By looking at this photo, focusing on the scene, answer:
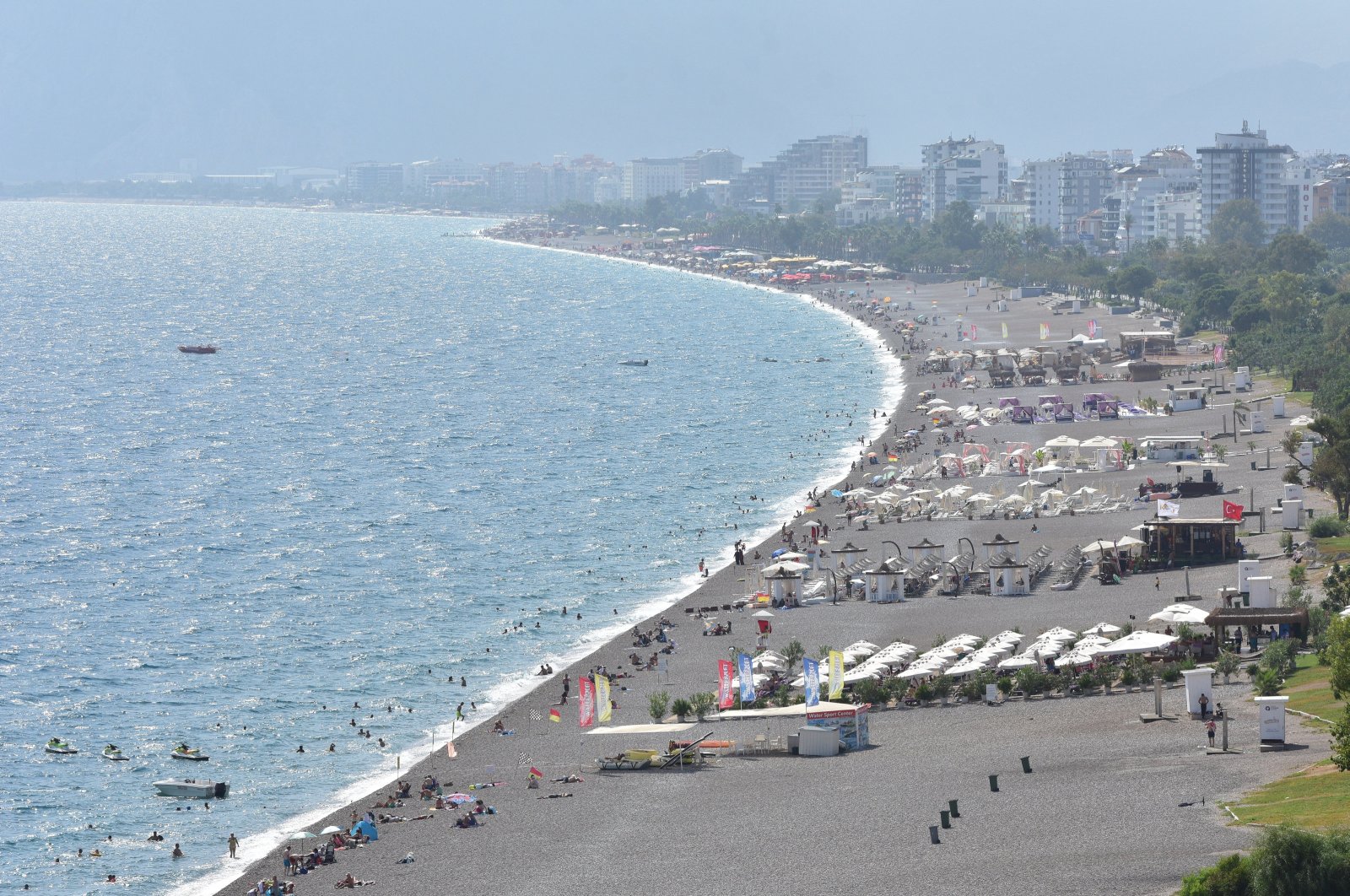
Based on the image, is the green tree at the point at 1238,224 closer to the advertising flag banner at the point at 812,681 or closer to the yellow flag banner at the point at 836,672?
the yellow flag banner at the point at 836,672

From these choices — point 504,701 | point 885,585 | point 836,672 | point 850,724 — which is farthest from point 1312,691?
point 504,701

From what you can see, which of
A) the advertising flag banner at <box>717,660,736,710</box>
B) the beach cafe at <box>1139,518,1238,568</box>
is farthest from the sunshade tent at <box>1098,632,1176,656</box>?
the beach cafe at <box>1139,518,1238,568</box>

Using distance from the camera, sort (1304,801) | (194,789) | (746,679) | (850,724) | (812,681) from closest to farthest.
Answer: (1304,801), (850,724), (194,789), (812,681), (746,679)

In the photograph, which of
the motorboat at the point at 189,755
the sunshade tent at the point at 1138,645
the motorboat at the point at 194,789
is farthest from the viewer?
the motorboat at the point at 189,755

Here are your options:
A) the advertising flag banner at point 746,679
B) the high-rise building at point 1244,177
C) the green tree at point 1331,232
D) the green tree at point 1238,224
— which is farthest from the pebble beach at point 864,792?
the high-rise building at point 1244,177

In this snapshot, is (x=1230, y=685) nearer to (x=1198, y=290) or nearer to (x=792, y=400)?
(x=792, y=400)

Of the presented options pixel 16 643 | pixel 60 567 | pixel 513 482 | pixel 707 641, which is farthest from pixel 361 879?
pixel 513 482

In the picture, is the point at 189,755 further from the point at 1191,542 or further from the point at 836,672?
the point at 1191,542
